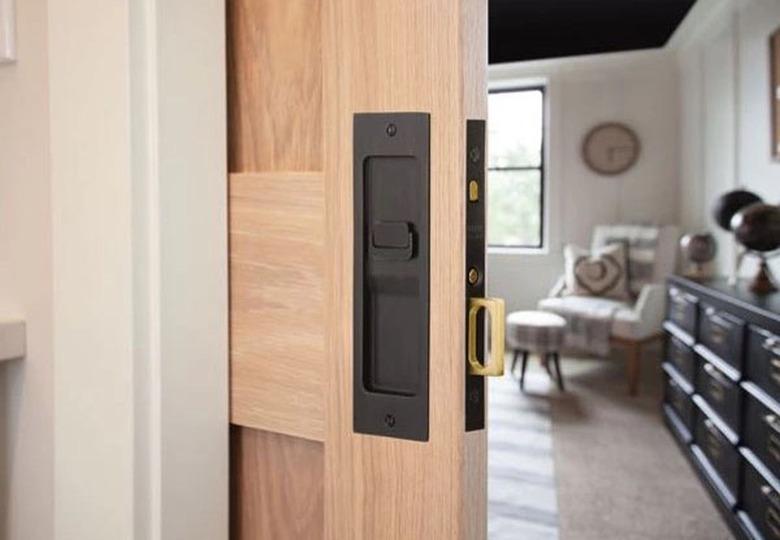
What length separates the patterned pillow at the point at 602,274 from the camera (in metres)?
4.54

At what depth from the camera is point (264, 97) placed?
23.6 inches

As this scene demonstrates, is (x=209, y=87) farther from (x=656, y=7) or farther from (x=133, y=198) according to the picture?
(x=656, y=7)

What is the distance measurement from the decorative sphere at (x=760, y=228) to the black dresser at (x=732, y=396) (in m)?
0.20

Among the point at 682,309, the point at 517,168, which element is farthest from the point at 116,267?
the point at 517,168

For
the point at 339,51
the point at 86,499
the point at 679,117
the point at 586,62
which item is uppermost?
the point at 586,62

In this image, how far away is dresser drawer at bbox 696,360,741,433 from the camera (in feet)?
7.39

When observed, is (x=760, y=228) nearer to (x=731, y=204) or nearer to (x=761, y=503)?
(x=731, y=204)

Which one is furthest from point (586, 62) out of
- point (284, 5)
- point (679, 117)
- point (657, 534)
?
point (284, 5)

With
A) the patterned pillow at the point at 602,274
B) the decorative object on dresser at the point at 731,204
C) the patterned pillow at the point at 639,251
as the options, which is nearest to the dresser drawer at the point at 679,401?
the decorative object on dresser at the point at 731,204

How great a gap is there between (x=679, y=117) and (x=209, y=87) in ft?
16.8

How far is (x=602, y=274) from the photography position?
14.9 ft

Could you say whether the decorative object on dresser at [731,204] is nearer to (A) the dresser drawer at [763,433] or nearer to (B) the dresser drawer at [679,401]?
(B) the dresser drawer at [679,401]

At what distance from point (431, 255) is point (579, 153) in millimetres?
5069

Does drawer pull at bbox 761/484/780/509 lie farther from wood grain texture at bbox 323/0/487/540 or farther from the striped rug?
wood grain texture at bbox 323/0/487/540
